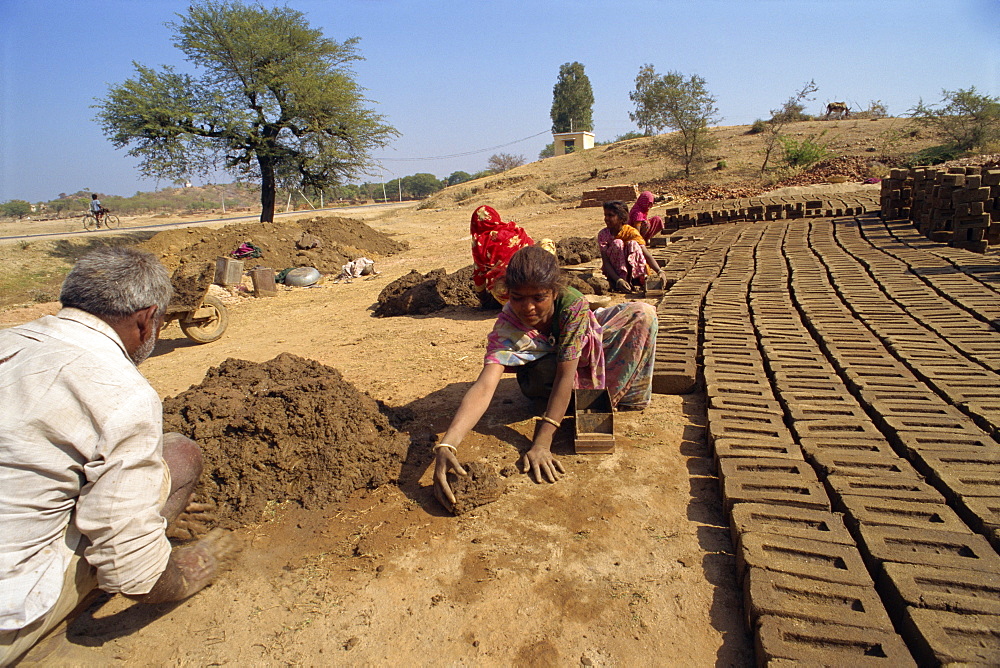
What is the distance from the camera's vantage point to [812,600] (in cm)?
183

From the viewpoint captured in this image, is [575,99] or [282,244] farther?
[575,99]

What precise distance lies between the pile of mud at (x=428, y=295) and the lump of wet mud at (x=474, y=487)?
423cm

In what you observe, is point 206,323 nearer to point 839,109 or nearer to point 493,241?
point 493,241

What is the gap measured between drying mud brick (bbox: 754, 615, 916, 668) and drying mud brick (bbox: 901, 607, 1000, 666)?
0.07 metres

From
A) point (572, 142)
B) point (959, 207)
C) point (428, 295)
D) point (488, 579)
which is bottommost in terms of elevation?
point (488, 579)

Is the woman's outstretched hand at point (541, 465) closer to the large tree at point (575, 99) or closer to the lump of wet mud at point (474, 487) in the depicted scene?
the lump of wet mud at point (474, 487)

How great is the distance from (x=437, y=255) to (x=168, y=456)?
9.73 metres

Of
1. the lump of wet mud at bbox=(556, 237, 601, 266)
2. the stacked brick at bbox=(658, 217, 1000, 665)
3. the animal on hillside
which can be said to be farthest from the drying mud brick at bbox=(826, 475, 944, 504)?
the animal on hillside

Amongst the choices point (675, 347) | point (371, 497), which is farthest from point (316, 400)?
point (675, 347)

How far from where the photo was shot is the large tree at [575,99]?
1925 inches

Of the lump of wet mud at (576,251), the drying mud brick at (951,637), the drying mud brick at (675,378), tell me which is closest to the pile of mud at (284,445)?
the drying mud brick at (675,378)

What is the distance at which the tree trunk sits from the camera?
57.2 ft

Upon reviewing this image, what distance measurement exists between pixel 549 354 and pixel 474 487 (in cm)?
87

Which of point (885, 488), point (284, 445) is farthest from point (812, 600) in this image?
point (284, 445)
